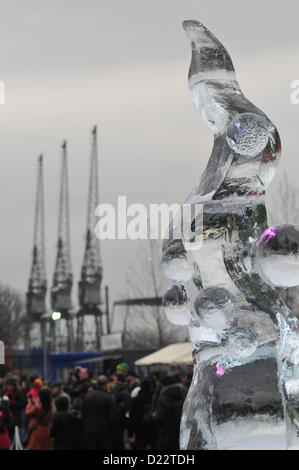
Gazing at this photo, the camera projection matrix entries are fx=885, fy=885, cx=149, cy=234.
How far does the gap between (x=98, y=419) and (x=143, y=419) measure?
0.89 meters

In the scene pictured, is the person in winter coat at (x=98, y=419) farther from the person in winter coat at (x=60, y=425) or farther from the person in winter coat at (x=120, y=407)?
the person in winter coat at (x=60, y=425)

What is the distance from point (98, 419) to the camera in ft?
34.6

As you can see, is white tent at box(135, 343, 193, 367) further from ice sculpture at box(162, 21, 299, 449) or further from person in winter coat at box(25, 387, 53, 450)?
ice sculpture at box(162, 21, 299, 449)

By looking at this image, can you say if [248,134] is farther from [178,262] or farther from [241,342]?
[241,342]

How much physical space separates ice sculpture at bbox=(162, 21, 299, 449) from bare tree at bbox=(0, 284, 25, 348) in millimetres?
57139

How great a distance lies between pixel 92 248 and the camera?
240 feet

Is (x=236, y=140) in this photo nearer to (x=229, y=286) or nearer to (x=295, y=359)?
(x=229, y=286)

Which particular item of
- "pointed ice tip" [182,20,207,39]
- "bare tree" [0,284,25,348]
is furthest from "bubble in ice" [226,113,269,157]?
"bare tree" [0,284,25,348]

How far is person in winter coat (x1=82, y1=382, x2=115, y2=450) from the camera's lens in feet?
34.7

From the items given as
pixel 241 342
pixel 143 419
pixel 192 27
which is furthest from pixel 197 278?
pixel 143 419

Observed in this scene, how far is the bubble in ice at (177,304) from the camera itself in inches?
206

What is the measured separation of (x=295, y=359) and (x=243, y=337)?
13.9 inches

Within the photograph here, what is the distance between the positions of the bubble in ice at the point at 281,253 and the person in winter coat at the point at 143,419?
696 cm

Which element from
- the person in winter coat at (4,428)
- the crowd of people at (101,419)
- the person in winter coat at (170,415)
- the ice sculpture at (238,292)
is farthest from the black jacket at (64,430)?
the ice sculpture at (238,292)
